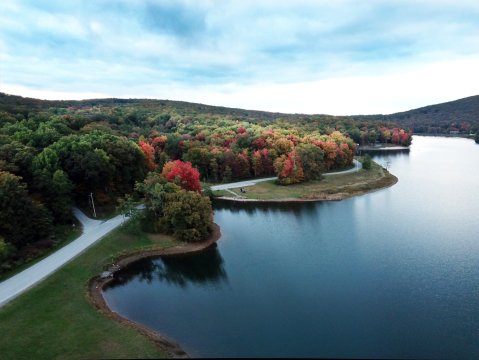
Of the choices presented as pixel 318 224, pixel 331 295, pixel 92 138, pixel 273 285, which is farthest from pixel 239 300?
pixel 92 138

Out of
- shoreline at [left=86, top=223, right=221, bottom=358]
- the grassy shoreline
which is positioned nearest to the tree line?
shoreline at [left=86, top=223, right=221, bottom=358]

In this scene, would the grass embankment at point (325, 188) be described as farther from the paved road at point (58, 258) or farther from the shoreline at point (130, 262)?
the paved road at point (58, 258)

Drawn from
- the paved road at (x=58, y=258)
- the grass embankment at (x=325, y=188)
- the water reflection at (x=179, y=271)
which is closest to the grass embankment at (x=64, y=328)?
the paved road at (x=58, y=258)

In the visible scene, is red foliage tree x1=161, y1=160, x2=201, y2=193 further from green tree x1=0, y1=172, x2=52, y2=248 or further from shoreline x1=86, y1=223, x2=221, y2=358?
green tree x1=0, y1=172, x2=52, y2=248

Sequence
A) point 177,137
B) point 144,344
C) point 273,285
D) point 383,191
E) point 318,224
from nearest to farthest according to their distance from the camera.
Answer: point 144,344 → point 273,285 → point 318,224 → point 383,191 → point 177,137

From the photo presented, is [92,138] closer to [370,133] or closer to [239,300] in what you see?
[239,300]
